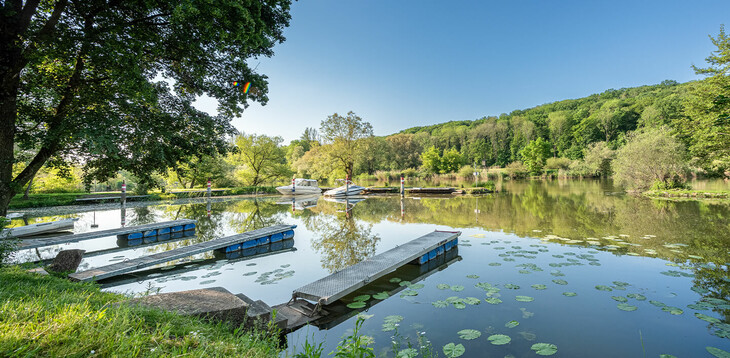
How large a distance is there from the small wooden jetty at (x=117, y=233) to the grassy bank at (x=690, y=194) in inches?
1042

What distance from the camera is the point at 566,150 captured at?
224 feet

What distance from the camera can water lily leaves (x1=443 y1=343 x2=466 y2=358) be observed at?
9.93 ft

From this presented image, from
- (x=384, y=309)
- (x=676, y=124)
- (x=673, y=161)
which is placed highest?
(x=676, y=124)

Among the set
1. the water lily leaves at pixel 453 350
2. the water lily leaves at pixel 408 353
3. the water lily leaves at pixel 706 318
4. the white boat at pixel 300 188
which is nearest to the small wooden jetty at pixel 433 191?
the white boat at pixel 300 188

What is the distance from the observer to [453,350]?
10.2ft

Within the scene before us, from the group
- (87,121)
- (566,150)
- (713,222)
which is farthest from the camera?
(566,150)

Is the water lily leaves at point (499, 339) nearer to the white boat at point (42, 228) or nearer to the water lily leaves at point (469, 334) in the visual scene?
the water lily leaves at point (469, 334)

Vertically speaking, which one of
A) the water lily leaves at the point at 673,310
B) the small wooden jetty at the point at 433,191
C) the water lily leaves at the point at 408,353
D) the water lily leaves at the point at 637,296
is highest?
the small wooden jetty at the point at 433,191

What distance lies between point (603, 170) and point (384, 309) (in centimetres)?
5399

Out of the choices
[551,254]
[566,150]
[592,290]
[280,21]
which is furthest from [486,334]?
[566,150]

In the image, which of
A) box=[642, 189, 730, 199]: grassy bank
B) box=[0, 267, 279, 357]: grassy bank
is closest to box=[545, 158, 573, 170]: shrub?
→ box=[642, 189, 730, 199]: grassy bank

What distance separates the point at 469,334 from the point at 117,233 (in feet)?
33.4

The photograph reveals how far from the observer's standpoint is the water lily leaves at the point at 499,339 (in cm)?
323

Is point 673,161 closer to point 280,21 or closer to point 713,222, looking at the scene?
point 713,222
